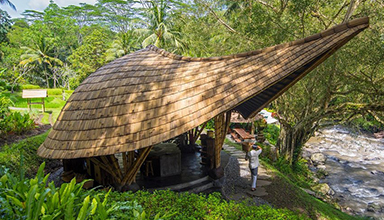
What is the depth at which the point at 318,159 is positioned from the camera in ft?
54.9

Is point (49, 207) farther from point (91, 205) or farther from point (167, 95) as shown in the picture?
point (167, 95)

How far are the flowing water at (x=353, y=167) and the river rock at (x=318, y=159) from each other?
1.14 ft

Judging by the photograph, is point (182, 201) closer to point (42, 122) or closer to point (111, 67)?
point (111, 67)

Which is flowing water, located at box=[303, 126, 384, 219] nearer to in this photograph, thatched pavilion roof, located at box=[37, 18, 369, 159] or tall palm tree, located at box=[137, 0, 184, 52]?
thatched pavilion roof, located at box=[37, 18, 369, 159]

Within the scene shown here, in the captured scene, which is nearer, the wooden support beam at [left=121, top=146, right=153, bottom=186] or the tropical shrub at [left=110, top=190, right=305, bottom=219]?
the tropical shrub at [left=110, top=190, right=305, bottom=219]

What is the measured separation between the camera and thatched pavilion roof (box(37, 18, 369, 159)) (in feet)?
16.7

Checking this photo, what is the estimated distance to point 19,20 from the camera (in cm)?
4706

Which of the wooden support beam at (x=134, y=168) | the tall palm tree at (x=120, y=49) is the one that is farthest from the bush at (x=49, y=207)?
the tall palm tree at (x=120, y=49)

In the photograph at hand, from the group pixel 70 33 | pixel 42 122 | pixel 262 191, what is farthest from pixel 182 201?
pixel 70 33

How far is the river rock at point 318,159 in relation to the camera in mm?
16406

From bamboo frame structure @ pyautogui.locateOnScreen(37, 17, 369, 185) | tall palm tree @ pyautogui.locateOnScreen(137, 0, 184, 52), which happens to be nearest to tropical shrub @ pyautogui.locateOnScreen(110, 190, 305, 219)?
bamboo frame structure @ pyautogui.locateOnScreen(37, 17, 369, 185)

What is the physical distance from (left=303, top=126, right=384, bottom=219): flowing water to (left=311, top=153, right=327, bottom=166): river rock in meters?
0.35

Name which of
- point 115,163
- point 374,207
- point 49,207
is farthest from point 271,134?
point 49,207

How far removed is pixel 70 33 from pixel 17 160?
37.6m
